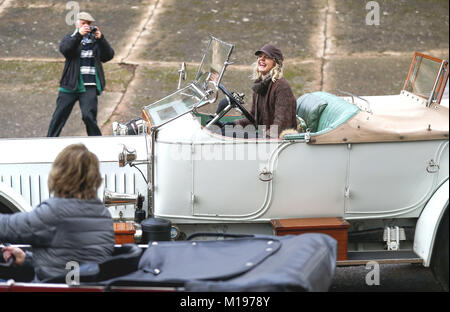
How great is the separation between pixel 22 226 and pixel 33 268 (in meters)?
0.55

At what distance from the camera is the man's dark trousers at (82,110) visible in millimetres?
6840

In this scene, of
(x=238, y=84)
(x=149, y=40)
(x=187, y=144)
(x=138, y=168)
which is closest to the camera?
(x=187, y=144)

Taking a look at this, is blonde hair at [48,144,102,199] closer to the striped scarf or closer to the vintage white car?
the vintage white car

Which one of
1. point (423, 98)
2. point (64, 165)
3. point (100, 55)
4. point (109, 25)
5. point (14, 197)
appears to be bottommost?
point (14, 197)

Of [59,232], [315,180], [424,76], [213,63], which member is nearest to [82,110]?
[213,63]

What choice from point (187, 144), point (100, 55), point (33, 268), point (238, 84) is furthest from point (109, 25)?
point (33, 268)

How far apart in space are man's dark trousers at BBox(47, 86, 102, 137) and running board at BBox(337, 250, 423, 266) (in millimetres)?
3288

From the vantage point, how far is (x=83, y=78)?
6.96 metres

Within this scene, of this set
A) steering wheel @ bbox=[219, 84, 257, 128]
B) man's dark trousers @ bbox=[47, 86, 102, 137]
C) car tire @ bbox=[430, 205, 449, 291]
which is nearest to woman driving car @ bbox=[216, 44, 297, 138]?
steering wheel @ bbox=[219, 84, 257, 128]

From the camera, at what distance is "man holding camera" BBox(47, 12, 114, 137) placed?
6852 millimetres

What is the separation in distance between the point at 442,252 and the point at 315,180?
98cm

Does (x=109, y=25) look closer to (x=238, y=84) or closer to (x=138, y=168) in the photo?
(x=238, y=84)

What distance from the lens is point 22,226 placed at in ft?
11.1

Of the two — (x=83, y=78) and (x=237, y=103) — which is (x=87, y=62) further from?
(x=237, y=103)
